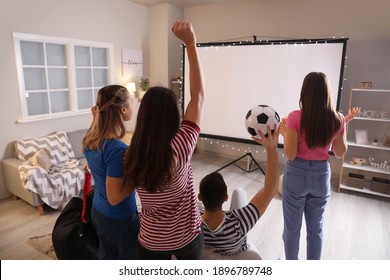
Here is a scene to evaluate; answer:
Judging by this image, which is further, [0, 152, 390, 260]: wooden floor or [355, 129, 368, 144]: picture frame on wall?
[355, 129, 368, 144]: picture frame on wall

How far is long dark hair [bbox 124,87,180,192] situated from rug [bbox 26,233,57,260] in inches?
74.4

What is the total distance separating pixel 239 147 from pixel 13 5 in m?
3.76

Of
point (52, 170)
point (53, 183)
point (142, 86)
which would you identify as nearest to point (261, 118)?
point (53, 183)

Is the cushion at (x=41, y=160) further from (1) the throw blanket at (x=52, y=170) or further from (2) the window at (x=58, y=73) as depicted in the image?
(2) the window at (x=58, y=73)

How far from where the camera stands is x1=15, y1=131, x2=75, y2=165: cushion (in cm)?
327

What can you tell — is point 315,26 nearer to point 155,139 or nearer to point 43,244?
point 155,139

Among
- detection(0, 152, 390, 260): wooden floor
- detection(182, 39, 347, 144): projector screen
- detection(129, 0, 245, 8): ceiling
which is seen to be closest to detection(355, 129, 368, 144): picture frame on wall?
detection(182, 39, 347, 144): projector screen

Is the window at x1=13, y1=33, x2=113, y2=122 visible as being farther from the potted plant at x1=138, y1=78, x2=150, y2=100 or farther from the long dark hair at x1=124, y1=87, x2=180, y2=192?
the long dark hair at x1=124, y1=87, x2=180, y2=192

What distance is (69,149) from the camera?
367 centimetres

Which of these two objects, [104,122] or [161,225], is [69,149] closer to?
[104,122]

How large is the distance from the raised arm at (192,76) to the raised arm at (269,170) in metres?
0.24

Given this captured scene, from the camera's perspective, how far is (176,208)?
96cm

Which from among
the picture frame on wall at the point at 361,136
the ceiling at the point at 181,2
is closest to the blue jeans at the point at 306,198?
the picture frame on wall at the point at 361,136

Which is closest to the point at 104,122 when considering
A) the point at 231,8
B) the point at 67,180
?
the point at 67,180
